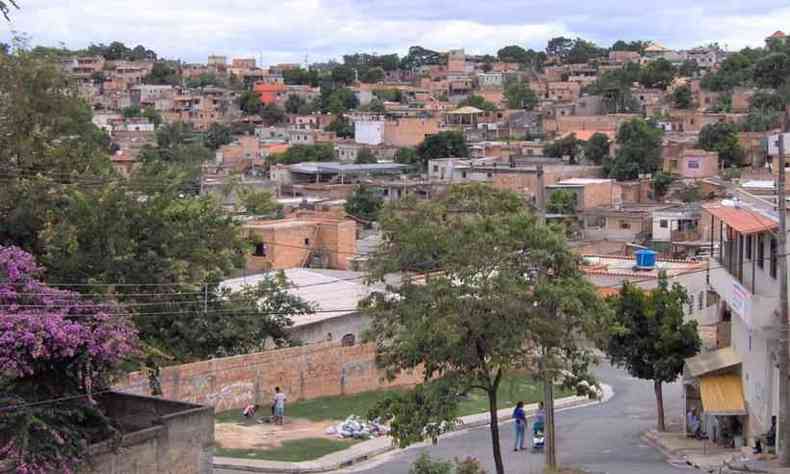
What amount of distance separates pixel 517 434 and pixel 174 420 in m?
8.21

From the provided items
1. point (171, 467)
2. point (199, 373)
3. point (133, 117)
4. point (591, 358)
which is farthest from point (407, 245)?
point (133, 117)

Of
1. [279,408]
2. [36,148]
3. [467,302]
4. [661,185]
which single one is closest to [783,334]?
[467,302]

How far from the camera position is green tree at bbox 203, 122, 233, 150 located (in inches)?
4402

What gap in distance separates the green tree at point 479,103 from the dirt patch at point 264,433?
105 metres

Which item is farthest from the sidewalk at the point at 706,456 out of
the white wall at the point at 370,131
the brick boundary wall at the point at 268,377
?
the white wall at the point at 370,131

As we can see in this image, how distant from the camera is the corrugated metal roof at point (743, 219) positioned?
2162 cm

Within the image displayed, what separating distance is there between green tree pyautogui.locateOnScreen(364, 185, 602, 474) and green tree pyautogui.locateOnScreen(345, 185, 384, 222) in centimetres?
4102

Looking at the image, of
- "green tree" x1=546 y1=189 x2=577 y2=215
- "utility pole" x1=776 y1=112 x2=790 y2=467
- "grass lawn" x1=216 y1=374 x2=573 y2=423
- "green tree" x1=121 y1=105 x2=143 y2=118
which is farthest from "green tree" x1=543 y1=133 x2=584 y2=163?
"utility pole" x1=776 y1=112 x2=790 y2=467

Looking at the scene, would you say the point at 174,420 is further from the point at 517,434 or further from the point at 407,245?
the point at 517,434

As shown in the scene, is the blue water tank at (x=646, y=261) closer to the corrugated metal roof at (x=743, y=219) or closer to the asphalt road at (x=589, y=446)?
the asphalt road at (x=589, y=446)

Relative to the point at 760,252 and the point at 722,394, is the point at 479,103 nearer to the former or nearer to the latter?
the point at 722,394

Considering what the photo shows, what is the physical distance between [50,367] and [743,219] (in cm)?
1204

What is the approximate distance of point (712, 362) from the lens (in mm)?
24891

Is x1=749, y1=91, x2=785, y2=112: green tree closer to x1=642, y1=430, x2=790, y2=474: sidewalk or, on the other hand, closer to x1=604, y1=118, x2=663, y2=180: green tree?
x1=604, y1=118, x2=663, y2=180: green tree
